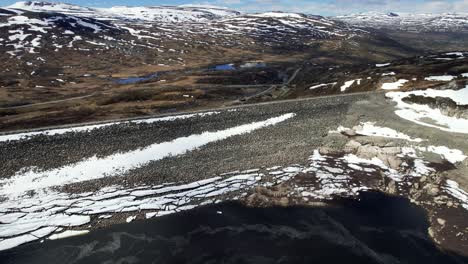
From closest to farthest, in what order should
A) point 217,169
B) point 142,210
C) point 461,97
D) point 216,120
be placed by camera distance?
point 142,210 < point 217,169 < point 216,120 < point 461,97

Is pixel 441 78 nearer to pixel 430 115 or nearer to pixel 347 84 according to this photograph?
pixel 347 84

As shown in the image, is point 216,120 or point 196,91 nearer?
point 216,120

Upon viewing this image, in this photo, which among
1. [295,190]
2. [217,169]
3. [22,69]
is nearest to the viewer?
[295,190]

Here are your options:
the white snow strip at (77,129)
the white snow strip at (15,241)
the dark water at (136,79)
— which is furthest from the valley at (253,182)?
the dark water at (136,79)

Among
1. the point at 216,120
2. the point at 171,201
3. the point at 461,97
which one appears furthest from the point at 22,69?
the point at 461,97

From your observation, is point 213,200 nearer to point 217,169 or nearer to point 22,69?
point 217,169

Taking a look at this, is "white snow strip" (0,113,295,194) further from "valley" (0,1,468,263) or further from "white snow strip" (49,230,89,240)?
"white snow strip" (49,230,89,240)

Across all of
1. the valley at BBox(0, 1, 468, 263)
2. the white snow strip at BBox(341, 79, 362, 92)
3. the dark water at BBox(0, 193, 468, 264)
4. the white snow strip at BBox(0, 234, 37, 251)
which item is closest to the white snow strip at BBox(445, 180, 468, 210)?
the valley at BBox(0, 1, 468, 263)

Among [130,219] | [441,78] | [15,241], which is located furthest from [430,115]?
[15,241]
